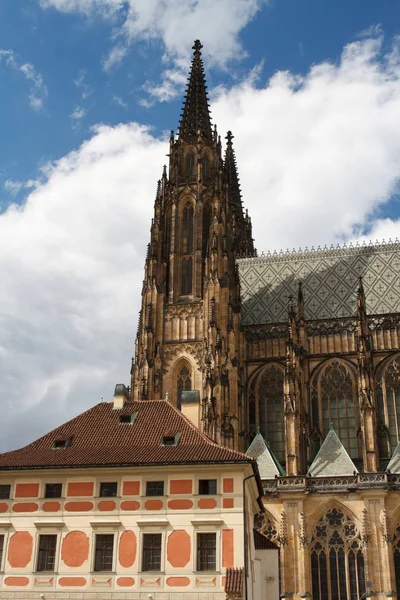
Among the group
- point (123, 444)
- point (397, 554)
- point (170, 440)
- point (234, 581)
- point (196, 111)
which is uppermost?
point (196, 111)

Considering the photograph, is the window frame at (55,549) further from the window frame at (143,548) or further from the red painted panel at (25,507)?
the window frame at (143,548)

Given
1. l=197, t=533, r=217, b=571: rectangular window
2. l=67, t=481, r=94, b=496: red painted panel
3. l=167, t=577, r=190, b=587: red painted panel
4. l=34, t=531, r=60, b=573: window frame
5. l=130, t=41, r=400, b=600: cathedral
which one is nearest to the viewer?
l=167, t=577, r=190, b=587: red painted panel

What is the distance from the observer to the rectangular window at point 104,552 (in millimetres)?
26719

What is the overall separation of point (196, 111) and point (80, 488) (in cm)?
3484

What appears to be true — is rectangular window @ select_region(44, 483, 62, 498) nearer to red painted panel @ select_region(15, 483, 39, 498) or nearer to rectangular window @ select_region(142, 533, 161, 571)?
red painted panel @ select_region(15, 483, 39, 498)

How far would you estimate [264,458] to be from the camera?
43531 mm

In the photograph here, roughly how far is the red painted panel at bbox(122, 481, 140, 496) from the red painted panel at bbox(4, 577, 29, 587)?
422cm

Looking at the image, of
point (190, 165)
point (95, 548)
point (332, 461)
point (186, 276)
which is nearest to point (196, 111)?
point (190, 165)

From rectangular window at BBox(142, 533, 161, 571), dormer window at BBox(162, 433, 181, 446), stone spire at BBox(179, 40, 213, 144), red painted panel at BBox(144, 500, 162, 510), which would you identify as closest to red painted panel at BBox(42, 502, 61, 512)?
red painted panel at BBox(144, 500, 162, 510)

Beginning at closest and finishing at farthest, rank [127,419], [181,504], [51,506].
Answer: [181,504]
[51,506]
[127,419]

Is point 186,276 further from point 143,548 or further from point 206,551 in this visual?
point 206,551

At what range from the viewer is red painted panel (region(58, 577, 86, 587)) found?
26.5 metres

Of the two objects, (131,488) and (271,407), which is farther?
(271,407)

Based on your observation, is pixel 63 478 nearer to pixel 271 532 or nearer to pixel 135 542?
pixel 135 542
